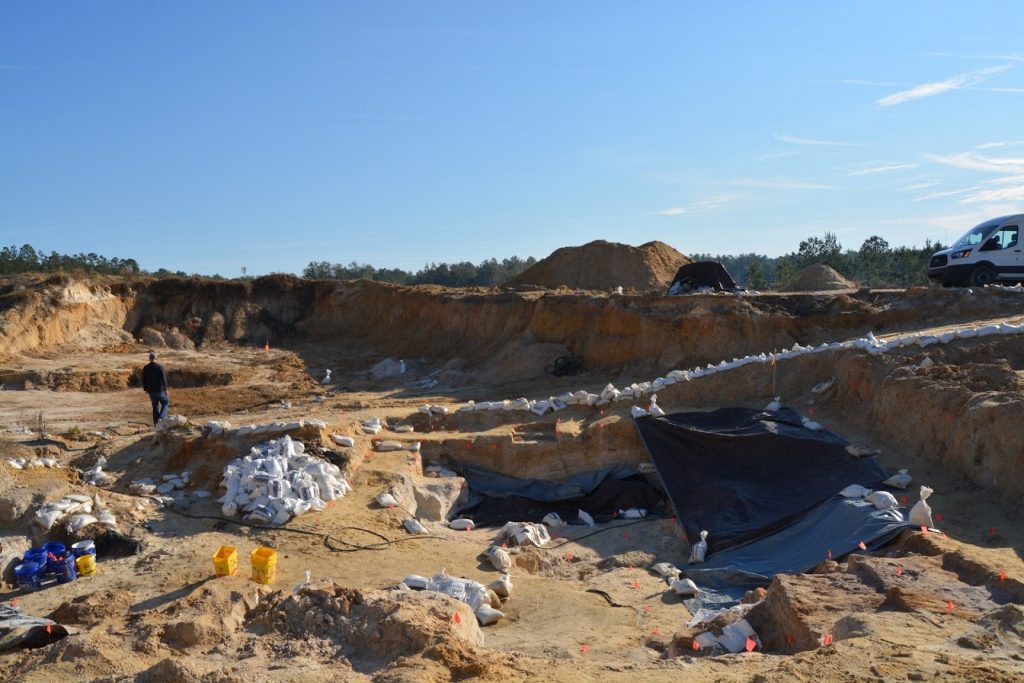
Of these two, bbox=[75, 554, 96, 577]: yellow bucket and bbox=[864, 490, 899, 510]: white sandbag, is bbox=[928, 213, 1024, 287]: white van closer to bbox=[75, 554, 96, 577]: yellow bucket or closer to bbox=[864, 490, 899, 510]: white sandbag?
bbox=[864, 490, 899, 510]: white sandbag

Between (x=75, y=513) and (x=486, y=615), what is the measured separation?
500cm

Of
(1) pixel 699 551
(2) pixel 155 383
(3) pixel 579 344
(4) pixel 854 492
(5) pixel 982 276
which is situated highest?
(5) pixel 982 276

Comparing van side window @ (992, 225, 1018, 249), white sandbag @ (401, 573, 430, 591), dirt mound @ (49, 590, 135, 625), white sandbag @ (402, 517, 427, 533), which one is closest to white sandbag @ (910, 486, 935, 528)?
white sandbag @ (401, 573, 430, 591)

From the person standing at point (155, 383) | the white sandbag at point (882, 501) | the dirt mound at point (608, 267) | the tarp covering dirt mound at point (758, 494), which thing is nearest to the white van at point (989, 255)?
the tarp covering dirt mound at point (758, 494)

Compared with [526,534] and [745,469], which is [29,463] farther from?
[745,469]

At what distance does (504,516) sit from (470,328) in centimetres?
1172

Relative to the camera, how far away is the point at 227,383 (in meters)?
20.1

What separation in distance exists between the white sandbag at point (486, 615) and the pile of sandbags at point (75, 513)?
14.5 feet

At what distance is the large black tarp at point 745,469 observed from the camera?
8781 mm

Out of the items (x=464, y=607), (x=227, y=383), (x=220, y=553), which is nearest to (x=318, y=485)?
(x=220, y=553)

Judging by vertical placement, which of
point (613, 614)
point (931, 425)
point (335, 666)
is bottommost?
point (613, 614)

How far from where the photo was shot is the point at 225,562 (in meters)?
7.30

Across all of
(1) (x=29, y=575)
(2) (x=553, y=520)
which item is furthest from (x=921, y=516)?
(1) (x=29, y=575)

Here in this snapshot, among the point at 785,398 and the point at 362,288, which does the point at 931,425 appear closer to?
the point at 785,398
